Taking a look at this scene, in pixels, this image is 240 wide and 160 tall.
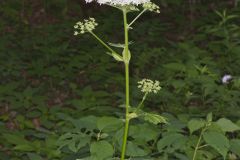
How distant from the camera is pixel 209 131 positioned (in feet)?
8.32

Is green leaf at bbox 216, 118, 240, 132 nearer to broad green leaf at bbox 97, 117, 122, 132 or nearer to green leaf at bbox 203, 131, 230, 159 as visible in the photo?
green leaf at bbox 203, 131, 230, 159

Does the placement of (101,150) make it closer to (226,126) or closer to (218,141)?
(218,141)

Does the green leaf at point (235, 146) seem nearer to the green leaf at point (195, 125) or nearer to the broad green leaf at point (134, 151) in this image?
the green leaf at point (195, 125)

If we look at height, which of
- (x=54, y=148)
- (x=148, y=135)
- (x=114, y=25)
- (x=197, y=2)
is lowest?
(x=54, y=148)

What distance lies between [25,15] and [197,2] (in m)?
3.73

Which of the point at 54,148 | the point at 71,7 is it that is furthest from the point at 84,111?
the point at 71,7

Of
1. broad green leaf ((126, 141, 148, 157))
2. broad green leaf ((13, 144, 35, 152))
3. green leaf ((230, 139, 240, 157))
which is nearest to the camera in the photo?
broad green leaf ((126, 141, 148, 157))

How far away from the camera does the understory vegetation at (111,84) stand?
8.76 feet

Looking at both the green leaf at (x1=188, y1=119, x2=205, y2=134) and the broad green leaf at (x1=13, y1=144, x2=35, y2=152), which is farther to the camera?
the broad green leaf at (x1=13, y1=144, x2=35, y2=152)

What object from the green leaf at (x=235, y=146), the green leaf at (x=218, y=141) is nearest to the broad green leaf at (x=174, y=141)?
the green leaf at (x=218, y=141)

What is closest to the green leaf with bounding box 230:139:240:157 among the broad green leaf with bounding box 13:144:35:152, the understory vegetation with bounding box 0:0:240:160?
the understory vegetation with bounding box 0:0:240:160

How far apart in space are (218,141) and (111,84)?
433cm

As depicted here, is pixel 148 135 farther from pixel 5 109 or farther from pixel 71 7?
pixel 71 7

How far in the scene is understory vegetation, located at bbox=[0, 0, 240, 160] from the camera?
8.76ft
